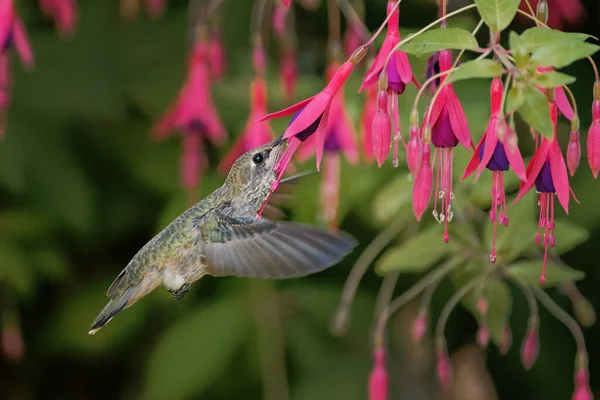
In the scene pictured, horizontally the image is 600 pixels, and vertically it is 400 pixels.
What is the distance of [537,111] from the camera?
0.83 m

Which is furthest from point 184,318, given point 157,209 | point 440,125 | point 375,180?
point 440,125

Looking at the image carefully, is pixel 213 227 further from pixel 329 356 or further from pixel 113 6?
pixel 113 6

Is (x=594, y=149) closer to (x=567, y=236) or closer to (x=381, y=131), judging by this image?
(x=381, y=131)

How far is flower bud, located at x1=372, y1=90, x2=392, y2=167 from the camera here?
92 centimetres

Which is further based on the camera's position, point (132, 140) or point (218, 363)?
point (132, 140)

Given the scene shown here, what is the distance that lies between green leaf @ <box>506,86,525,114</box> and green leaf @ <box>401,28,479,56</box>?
0.21ft

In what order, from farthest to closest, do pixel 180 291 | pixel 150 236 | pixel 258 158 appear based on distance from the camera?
pixel 150 236
pixel 180 291
pixel 258 158

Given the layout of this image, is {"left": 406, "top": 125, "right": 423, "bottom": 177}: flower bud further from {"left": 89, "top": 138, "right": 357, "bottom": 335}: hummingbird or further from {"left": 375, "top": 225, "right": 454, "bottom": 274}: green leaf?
{"left": 375, "top": 225, "right": 454, "bottom": 274}: green leaf

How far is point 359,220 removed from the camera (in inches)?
87.0

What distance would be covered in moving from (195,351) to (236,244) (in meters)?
1.14

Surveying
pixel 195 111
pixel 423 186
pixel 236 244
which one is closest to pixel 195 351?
pixel 195 111

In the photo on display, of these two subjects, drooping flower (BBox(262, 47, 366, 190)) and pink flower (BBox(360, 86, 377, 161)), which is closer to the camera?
drooping flower (BBox(262, 47, 366, 190))

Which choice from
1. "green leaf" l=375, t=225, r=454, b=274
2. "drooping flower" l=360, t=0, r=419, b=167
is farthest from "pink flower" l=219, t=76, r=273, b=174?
"drooping flower" l=360, t=0, r=419, b=167

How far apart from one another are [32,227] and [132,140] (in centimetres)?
37
